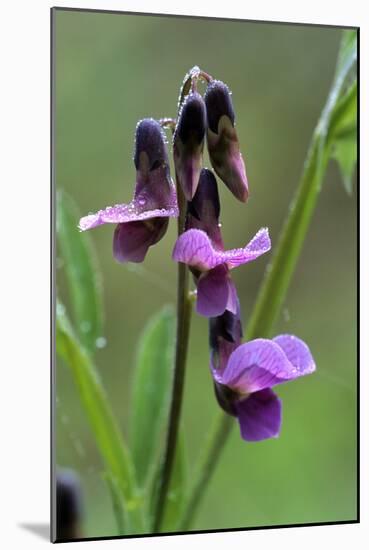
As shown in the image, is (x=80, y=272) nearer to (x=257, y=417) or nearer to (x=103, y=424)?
(x=103, y=424)

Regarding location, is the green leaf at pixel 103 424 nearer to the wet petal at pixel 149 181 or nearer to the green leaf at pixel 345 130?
the wet petal at pixel 149 181

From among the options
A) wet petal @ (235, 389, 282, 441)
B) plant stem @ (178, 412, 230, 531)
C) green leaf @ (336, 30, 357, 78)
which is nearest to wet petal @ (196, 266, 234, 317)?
wet petal @ (235, 389, 282, 441)

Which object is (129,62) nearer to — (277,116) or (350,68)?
(277,116)

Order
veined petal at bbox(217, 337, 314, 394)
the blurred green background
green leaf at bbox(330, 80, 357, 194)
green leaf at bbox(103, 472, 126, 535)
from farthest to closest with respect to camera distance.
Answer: the blurred green background
green leaf at bbox(330, 80, 357, 194)
green leaf at bbox(103, 472, 126, 535)
veined petal at bbox(217, 337, 314, 394)

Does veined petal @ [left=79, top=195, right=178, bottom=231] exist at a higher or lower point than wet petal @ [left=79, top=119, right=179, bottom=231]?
lower

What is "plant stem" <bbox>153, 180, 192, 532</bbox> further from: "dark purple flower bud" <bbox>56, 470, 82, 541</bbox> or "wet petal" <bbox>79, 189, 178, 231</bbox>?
"dark purple flower bud" <bbox>56, 470, 82, 541</bbox>

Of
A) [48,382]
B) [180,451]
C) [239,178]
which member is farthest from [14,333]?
[239,178]
